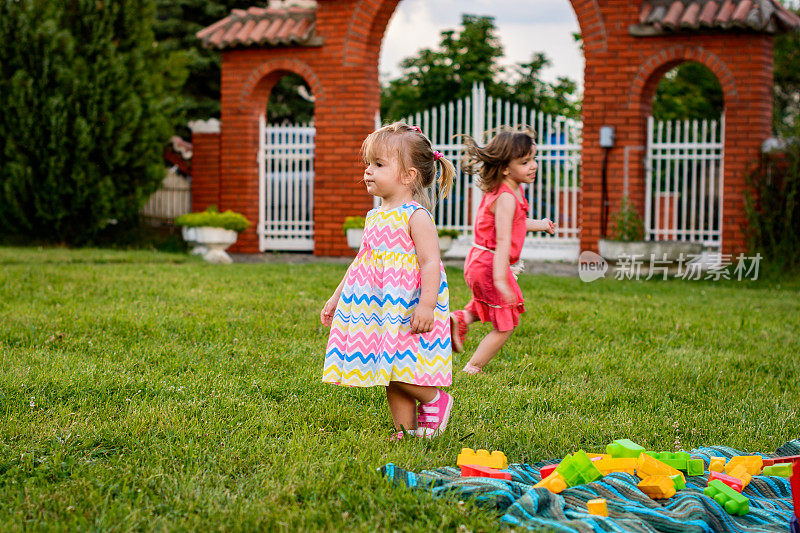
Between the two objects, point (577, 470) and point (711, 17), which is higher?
point (711, 17)

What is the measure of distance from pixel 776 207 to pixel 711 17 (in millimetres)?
2575

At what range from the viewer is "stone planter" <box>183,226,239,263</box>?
11484 millimetres

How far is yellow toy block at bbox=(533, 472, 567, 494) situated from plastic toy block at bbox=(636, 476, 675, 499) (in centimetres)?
24

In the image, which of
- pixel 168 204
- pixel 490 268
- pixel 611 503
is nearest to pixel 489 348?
pixel 490 268

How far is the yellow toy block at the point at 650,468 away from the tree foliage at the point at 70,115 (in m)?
10.6

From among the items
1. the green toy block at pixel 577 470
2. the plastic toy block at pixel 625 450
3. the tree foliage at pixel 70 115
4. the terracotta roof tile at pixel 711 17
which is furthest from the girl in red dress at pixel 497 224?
the tree foliage at pixel 70 115

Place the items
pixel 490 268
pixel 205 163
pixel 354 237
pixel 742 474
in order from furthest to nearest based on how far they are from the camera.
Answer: pixel 205 163 < pixel 354 237 < pixel 490 268 < pixel 742 474

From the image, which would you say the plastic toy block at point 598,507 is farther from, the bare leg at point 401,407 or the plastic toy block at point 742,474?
the bare leg at point 401,407

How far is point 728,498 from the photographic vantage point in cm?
247

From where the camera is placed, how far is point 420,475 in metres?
2.66

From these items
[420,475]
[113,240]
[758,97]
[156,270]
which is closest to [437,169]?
[420,475]

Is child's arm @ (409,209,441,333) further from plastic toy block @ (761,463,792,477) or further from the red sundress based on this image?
the red sundress

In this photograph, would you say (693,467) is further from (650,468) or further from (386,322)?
(386,322)

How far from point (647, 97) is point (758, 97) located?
56.5 inches
